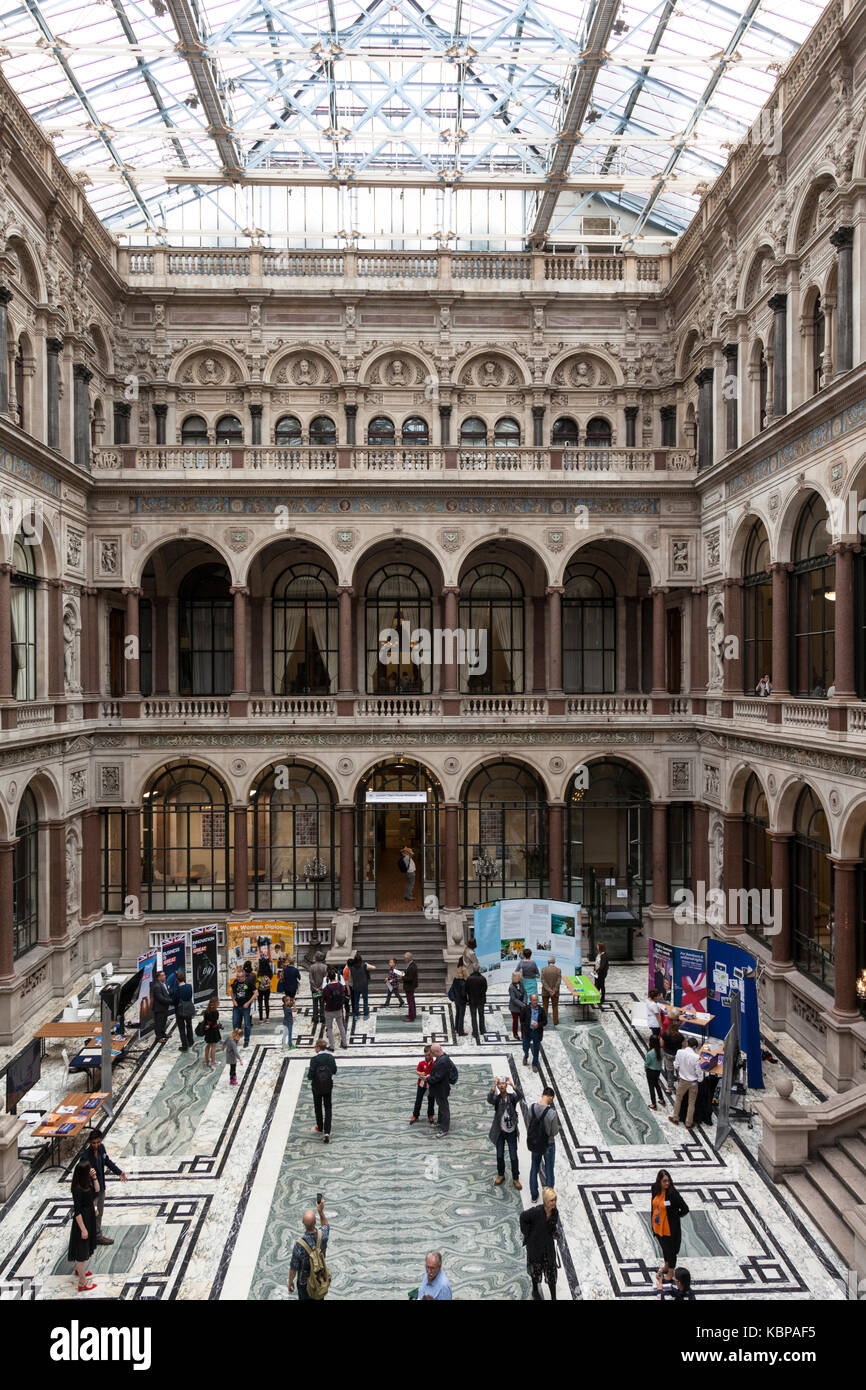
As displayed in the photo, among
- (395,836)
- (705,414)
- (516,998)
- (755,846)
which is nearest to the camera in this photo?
(516,998)

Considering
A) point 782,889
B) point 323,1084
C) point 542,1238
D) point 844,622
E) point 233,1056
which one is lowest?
point 233,1056

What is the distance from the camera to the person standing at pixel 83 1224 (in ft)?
38.7

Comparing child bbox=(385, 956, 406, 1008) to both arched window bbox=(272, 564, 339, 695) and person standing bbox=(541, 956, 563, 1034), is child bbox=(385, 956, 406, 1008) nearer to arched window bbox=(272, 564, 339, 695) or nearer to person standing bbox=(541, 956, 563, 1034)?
person standing bbox=(541, 956, 563, 1034)

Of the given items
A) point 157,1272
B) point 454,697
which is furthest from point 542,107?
point 157,1272

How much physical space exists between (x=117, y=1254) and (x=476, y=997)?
9.08 metres

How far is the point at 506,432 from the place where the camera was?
97.3ft

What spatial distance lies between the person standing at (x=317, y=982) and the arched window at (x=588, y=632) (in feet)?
42.1

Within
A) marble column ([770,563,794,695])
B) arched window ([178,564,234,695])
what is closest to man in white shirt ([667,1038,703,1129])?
marble column ([770,563,794,695])

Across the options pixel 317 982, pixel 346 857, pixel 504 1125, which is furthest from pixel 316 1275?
pixel 346 857

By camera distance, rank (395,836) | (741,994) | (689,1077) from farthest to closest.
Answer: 1. (395,836)
2. (741,994)
3. (689,1077)

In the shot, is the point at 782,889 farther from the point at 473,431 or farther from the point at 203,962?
the point at 473,431

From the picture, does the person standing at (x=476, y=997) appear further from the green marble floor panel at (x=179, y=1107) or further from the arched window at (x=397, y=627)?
the arched window at (x=397, y=627)

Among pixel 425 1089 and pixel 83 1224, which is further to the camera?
pixel 425 1089

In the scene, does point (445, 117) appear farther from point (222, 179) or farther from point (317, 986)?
point (317, 986)
